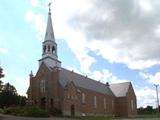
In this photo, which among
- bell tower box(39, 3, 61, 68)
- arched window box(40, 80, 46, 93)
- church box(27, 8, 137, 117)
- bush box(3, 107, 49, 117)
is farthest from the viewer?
arched window box(40, 80, 46, 93)

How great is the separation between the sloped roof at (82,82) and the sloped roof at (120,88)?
6.88 feet

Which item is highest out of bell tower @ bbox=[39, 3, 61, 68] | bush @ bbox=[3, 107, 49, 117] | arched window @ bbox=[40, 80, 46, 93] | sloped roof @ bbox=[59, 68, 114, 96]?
bell tower @ bbox=[39, 3, 61, 68]

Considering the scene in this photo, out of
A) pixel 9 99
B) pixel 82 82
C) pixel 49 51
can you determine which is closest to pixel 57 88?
pixel 49 51

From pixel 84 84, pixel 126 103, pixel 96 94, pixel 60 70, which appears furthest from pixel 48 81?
pixel 126 103

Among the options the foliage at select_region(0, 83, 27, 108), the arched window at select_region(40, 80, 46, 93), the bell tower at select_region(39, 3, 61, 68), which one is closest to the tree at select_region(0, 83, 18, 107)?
the foliage at select_region(0, 83, 27, 108)

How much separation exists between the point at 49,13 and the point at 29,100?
20982mm

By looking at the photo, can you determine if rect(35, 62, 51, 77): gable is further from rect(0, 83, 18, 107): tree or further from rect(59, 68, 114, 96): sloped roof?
rect(0, 83, 18, 107): tree

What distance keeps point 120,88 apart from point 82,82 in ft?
80.9

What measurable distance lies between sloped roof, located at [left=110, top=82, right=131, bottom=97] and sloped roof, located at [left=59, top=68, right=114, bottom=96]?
6.88 ft

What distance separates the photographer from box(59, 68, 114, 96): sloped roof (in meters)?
72.0

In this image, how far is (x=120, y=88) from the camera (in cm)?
10219

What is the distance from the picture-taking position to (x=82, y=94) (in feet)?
251

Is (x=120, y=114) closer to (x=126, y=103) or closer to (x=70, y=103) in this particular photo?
(x=126, y=103)

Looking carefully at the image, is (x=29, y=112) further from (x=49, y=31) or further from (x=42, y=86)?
(x=49, y=31)
